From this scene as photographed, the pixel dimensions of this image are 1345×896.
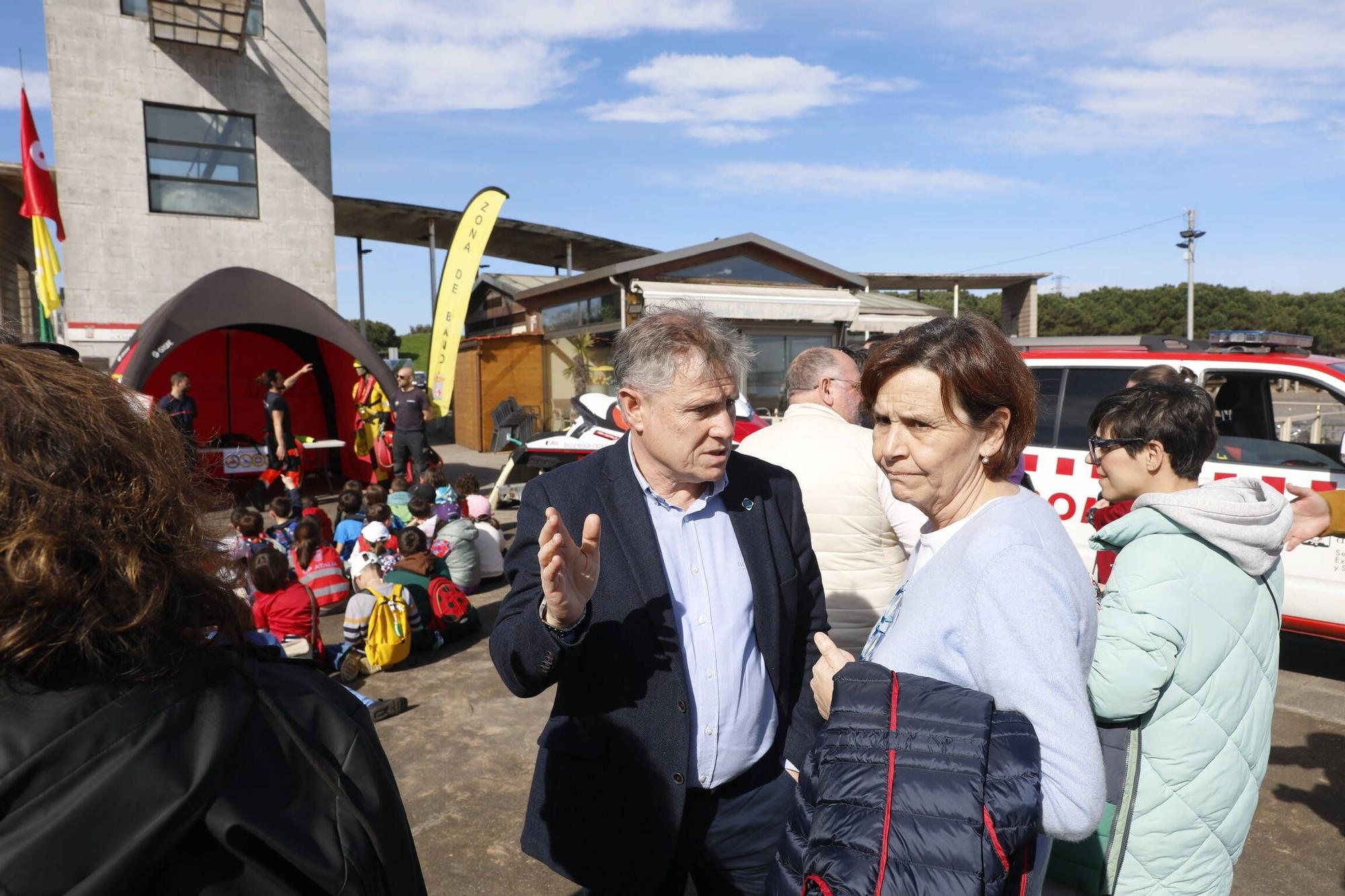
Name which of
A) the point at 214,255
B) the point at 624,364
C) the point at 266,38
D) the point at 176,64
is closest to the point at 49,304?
the point at 214,255

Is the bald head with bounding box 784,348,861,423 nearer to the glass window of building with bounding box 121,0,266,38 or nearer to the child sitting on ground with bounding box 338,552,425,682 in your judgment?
the child sitting on ground with bounding box 338,552,425,682

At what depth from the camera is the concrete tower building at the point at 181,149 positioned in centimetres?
1284

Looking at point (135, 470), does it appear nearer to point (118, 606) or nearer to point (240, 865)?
point (118, 606)

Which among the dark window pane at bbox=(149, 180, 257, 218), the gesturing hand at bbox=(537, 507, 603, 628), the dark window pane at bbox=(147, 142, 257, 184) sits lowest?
the gesturing hand at bbox=(537, 507, 603, 628)

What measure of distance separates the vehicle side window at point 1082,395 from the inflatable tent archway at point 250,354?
8917mm

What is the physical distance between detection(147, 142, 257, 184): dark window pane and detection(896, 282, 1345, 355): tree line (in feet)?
180

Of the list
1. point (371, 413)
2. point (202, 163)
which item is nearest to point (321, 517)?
point (371, 413)

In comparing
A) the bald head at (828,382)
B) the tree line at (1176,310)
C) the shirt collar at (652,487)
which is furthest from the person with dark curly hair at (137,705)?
the tree line at (1176,310)

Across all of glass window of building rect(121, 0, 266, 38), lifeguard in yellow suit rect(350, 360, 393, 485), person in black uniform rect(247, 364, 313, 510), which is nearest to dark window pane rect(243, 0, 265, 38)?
glass window of building rect(121, 0, 266, 38)

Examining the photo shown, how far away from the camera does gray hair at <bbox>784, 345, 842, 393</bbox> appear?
10.8ft

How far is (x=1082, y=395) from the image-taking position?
5.95 meters

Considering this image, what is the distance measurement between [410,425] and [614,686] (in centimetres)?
1001

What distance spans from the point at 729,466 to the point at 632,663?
667 millimetres

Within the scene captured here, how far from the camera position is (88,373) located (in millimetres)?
1078
